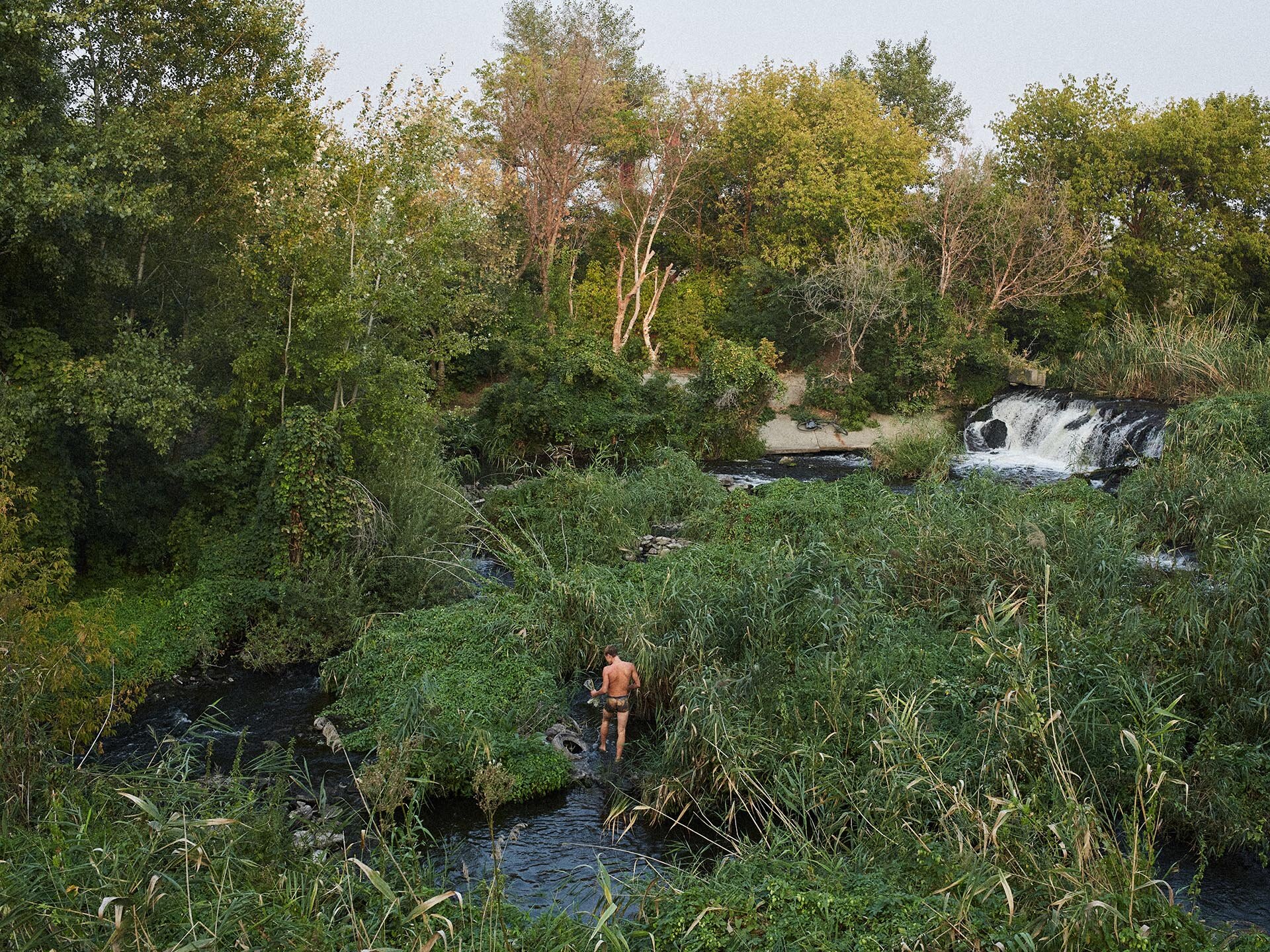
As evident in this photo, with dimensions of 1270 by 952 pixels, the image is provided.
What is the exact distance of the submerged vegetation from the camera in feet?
19.1

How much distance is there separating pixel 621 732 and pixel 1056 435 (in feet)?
55.3

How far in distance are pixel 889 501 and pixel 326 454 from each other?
818cm

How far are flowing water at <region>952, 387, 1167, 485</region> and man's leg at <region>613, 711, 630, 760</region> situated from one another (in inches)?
447

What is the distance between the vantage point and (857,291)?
2622 cm

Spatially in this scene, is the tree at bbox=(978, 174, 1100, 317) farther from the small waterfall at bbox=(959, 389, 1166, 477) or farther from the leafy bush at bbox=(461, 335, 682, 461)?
the leafy bush at bbox=(461, 335, 682, 461)

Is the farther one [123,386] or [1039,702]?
[123,386]

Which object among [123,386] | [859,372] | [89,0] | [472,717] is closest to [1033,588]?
[472,717]

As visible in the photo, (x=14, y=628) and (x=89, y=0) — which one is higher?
(x=89, y=0)

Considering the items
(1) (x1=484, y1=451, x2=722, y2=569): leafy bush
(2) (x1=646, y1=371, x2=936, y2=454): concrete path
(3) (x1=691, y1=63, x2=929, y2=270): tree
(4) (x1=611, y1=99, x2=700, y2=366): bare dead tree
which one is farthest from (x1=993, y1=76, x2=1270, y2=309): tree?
(1) (x1=484, y1=451, x2=722, y2=569): leafy bush

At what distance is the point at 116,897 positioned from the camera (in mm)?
4473

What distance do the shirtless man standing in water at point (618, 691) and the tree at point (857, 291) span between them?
18.7m

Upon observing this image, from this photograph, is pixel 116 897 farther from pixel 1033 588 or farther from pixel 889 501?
pixel 889 501

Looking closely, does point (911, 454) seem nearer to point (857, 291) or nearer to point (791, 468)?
point (791, 468)

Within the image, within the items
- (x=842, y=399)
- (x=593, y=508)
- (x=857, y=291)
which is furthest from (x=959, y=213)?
(x=593, y=508)
